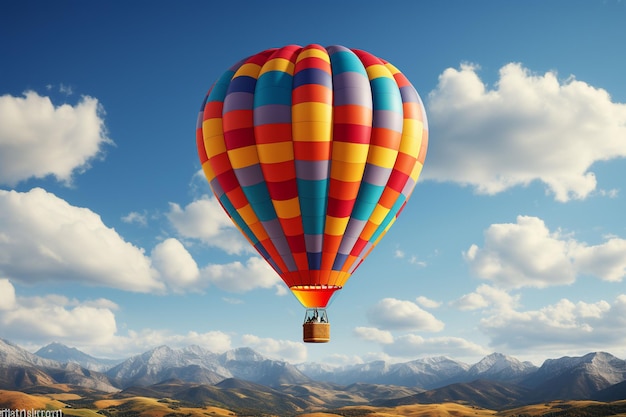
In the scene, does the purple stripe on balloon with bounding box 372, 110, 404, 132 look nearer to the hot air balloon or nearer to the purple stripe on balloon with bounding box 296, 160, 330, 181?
the hot air balloon

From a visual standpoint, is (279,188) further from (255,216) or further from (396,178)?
(396,178)

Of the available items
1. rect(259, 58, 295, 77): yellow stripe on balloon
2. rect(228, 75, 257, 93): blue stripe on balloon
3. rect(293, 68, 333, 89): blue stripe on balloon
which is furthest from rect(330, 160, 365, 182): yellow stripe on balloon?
rect(228, 75, 257, 93): blue stripe on balloon

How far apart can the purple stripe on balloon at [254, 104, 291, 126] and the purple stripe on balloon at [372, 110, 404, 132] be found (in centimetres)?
644

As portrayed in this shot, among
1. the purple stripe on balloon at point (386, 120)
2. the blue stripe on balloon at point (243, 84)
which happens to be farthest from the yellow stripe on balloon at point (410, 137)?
the blue stripe on balloon at point (243, 84)

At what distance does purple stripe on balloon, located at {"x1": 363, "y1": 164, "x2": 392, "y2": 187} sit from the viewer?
41781mm

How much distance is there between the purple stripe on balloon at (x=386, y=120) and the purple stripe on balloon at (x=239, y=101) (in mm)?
9128

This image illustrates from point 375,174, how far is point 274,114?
8.63 metres

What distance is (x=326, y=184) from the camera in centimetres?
4116

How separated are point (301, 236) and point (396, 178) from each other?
8658 millimetres

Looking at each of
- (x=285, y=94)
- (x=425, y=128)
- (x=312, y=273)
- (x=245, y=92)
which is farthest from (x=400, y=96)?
(x=312, y=273)

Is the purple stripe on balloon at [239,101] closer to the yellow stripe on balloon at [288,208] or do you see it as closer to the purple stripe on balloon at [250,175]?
the purple stripe on balloon at [250,175]

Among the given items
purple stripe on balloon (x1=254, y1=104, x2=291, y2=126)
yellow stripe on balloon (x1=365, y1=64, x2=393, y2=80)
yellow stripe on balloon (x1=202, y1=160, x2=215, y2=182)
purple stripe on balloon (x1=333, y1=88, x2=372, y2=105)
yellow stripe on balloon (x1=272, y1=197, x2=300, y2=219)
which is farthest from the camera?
yellow stripe on balloon (x1=202, y1=160, x2=215, y2=182)

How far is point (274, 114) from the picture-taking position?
40.1 m

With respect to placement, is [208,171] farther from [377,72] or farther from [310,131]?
[377,72]
